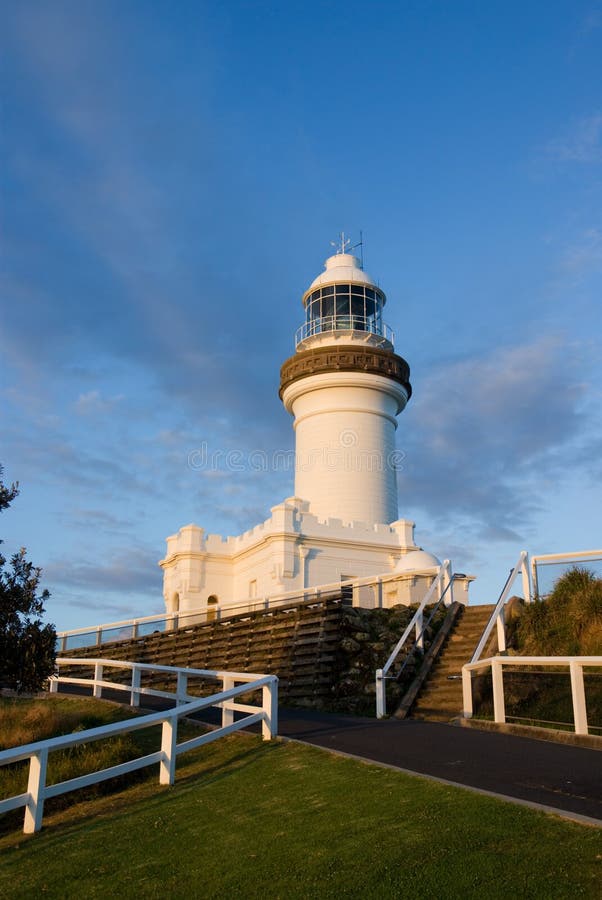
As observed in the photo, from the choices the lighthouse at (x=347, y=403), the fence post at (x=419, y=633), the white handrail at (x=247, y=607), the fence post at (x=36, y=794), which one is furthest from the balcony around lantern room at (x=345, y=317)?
the fence post at (x=36, y=794)

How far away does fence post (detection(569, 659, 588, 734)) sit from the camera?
1070cm

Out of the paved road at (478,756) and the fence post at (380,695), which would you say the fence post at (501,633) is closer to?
the fence post at (380,695)

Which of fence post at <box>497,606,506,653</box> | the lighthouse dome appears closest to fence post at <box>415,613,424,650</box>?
fence post at <box>497,606,506,653</box>

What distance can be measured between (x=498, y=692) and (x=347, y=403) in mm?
20528

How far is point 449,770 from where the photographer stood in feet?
27.2

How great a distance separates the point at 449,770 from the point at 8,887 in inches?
172

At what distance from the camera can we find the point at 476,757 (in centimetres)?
915

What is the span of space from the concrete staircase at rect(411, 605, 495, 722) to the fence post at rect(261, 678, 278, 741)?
4463 millimetres

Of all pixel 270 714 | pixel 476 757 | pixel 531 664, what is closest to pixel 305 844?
pixel 476 757

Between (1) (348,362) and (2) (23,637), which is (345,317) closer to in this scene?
(1) (348,362)

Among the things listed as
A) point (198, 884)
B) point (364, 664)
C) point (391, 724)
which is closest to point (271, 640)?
point (364, 664)

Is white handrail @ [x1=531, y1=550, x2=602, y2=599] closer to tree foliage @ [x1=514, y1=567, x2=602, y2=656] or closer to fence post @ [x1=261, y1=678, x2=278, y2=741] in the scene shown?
tree foliage @ [x1=514, y1=567, x2=602, y2=656]

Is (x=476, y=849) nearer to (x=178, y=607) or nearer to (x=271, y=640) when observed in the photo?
(x=271, y=640)

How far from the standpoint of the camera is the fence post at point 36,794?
7613 mm
